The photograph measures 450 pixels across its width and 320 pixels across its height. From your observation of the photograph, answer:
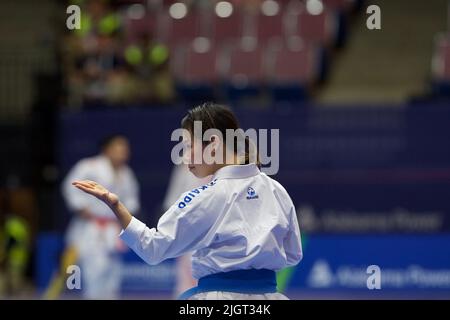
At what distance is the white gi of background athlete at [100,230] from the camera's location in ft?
42.8

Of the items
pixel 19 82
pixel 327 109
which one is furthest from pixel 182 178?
pixel 19 82

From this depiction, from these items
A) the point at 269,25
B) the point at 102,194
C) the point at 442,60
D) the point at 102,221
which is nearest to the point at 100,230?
the point at 102,221

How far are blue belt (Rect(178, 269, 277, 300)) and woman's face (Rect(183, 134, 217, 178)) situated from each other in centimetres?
51

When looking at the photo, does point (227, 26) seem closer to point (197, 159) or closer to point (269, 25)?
point (269, 25)

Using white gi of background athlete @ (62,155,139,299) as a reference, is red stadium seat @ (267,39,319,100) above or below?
above

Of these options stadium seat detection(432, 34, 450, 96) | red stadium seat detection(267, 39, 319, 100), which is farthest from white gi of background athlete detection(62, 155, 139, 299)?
stadium seat detection(432, 34, 450, 96)

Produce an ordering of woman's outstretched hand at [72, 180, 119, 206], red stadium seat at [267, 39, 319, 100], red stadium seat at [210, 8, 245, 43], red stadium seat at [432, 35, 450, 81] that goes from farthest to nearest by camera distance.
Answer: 1. red stadium seat at [210, 8, 245, 43]
2. red stadium seat at [267, 39, 319, 100]
3. red stadium seat at [432, 35, 450, 81]
4. woman's outstretched hand at [72, 180, 119, 206]

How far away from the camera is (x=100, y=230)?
1332cm

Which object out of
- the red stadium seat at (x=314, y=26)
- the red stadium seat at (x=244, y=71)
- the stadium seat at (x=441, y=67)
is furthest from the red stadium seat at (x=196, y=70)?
the stadium seat at (x=441, y=67)

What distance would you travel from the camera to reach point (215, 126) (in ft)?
17.9

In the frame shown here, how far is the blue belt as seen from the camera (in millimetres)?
5363

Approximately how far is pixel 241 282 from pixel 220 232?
0.87 feet

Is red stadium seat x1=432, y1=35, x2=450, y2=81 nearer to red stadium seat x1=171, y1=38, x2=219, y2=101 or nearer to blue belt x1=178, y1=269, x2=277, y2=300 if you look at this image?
red stadium seat x1=171, y1=38, x2=219, y2=101

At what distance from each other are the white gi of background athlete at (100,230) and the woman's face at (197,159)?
7395mm
